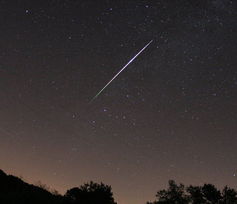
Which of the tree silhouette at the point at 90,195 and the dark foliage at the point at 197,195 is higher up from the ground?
the dark foliage at the point at 197,195

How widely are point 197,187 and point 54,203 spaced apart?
3223 centimetres

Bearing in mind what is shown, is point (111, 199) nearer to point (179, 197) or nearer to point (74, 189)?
point (74, 189)

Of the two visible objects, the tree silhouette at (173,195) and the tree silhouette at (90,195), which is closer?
the tree silhouette at (90,195)

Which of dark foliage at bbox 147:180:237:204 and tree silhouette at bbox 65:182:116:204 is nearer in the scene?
tree silhouette at bbox 65:182:116:204

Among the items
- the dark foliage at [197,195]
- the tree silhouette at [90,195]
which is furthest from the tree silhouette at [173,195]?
the tree silhouette at [90,195]

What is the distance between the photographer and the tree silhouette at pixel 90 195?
24.5 metres

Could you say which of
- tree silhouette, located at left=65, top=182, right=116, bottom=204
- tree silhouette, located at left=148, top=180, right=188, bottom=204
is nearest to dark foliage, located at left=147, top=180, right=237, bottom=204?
tree silhouette, located at left=148, top=180, right=188, bottom=204

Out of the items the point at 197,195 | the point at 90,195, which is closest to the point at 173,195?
the point at 197,195

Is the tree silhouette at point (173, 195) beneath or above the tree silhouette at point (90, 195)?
above

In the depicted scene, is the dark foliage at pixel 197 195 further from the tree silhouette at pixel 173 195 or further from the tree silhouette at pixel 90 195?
the tree silhouette at pixel 90 195

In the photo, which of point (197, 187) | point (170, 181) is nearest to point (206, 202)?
point (197, 187)

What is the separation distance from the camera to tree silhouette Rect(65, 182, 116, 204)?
24.5 m

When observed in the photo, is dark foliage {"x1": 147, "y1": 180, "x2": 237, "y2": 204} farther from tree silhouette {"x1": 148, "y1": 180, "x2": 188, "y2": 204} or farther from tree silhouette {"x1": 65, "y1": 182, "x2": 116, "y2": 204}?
tree silhouette {"x1": 65, "y1": 182, "x2": 116, "y2": 204}

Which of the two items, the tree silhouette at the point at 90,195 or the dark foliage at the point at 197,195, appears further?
the dark foliage at the point at 197,195
